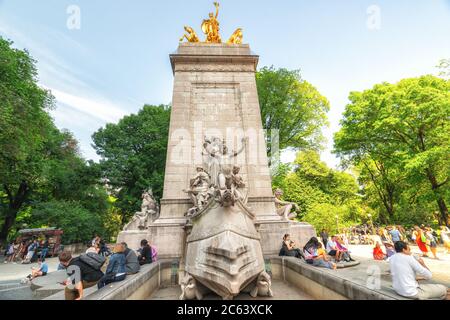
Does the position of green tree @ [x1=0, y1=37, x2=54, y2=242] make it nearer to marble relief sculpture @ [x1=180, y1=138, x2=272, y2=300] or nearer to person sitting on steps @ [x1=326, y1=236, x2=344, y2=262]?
marble relief sculpture @ [x1=180, y1=138, x2=272, y2=300]

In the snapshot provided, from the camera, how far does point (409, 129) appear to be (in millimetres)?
19312

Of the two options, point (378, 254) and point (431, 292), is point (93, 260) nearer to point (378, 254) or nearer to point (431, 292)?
point (431, 292)

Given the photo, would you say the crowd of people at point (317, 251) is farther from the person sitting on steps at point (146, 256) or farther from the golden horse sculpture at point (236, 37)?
the golden horse sculpture at point (236, 37)

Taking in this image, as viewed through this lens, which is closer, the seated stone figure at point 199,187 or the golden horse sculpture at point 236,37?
the seated stone figure at point 199,187

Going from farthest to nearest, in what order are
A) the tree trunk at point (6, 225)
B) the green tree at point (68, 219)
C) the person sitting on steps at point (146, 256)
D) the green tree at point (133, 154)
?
1. the tree trunk at point (6, 225)
2. the green tree at point (133, 154)
3. the green tree at point (68, 219)
4. the person sitting on steps at point (146, 256)

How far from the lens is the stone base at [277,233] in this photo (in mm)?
9219

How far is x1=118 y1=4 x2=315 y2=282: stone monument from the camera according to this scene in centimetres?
540

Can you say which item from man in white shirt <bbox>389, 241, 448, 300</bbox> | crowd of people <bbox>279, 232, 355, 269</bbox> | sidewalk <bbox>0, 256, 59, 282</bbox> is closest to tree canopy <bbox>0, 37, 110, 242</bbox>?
sidewalk <bbox>0, 256, 59, 282</bbox>

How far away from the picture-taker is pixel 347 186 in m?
28.0

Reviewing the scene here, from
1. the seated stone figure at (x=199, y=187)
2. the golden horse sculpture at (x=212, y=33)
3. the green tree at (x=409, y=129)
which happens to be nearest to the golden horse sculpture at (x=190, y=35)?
the golden horse sculpture at (x=212, y=33)

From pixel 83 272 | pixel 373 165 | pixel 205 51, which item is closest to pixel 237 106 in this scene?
pixel 205 51

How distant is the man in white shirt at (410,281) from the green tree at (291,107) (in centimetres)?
1931

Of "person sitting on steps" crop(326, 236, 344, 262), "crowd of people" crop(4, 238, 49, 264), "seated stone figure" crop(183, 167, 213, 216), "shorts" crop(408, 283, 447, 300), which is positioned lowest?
"crowd of people" crop(4, 238, 49, 264)

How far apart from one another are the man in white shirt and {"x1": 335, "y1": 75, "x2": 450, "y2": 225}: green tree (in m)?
17.1
